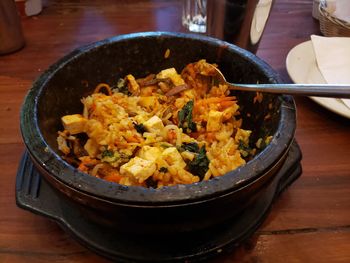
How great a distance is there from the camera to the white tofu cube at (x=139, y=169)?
917mm

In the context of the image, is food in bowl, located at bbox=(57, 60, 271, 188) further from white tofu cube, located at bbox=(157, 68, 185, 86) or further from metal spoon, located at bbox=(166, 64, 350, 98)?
metal spoon, located at bbox=(166, 64, 350, 98)

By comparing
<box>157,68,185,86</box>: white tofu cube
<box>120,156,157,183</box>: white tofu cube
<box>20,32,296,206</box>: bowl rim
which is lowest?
<box>120,156,157,183</box>: white tofu cube

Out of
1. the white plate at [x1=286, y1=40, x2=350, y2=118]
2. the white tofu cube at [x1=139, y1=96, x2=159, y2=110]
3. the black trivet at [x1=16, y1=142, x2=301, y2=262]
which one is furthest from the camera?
the white plate at [x1=286, y1=40, x2=350, y2=118]

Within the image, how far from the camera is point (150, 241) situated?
0.90 meters

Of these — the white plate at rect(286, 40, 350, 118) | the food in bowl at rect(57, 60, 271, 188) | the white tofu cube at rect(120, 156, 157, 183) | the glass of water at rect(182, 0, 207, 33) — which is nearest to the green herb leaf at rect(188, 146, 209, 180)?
the food in bowl at rect(57, 60, 271, 188)

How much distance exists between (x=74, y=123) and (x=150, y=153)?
0.27 metres

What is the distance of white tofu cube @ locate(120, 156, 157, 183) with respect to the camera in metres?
0.92

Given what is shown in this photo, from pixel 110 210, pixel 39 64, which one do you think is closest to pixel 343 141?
pixel 110 210

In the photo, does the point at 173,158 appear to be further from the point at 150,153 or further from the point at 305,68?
the point at 305,68

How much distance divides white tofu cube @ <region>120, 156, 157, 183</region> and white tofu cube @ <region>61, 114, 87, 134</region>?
0.24 metres

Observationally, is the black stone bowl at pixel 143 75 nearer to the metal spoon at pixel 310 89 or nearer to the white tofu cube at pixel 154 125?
the metal spoon at pixel 310 89

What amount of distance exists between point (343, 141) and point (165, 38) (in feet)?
2.31

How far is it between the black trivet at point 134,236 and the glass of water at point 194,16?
113 centimetres

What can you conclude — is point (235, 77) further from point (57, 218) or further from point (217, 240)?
point (57, 218)
